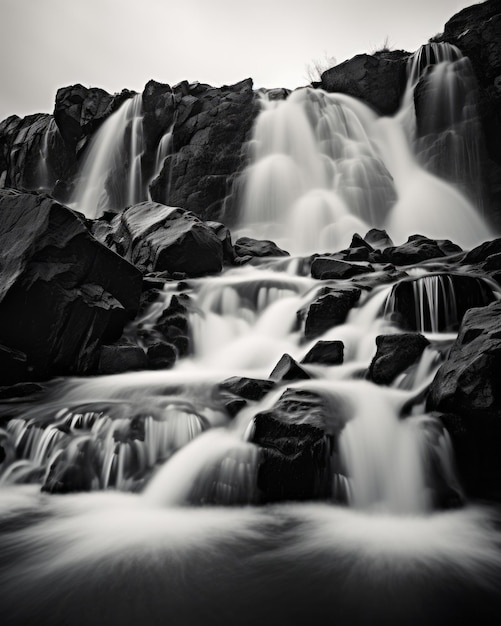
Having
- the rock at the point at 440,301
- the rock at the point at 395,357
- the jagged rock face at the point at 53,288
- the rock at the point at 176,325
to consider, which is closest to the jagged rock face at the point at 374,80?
the rock at the point at 440,301

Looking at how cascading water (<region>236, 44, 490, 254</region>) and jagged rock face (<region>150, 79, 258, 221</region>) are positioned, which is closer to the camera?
cascading water (<region>236, 44, 490, 254</region>)

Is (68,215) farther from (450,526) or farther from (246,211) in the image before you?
(246,211)

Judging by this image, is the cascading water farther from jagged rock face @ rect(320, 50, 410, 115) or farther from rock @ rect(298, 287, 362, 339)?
rock @ rect(298, 287, 362, 339)

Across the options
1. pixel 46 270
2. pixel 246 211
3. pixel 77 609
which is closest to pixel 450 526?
pixel 77 609

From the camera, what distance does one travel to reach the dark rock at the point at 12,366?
693 cm

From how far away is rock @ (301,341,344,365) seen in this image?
705cm

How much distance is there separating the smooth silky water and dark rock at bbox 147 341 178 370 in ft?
0.87

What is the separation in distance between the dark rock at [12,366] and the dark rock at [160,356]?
225 cm

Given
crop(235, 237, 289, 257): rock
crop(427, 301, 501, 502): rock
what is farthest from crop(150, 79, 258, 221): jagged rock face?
crop(427, 301, 501, 502): rock

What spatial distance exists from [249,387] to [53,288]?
4.16 m

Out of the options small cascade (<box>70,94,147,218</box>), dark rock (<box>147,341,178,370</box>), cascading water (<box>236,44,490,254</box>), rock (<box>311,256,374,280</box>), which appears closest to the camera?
dark rock (<box>147,341,178,370</box>)

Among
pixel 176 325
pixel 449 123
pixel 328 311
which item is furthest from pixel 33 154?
pixel 328 311

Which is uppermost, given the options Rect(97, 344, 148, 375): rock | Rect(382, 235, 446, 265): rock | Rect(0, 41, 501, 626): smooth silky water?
Rect(382, 235, 446, 265): rock

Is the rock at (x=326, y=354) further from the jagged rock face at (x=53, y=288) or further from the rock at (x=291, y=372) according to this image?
the jagged rock face at (x=53, y=288)
